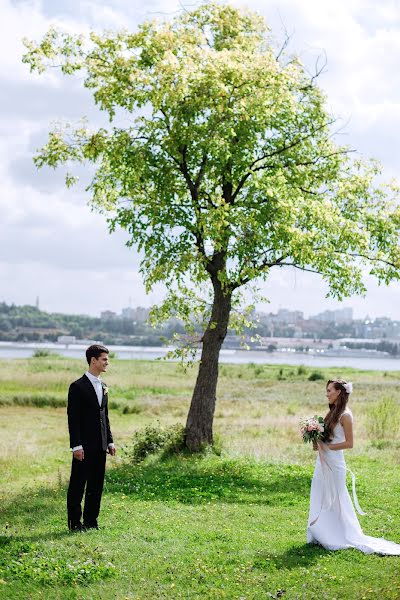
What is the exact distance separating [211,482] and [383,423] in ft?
39.0

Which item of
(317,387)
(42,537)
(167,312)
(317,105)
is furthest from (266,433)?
(317,387)

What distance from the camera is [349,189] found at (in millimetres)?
22359

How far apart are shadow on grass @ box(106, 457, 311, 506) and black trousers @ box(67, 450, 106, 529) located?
3812mm

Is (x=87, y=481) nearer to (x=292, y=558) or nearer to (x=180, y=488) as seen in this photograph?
(x=292, y=558)

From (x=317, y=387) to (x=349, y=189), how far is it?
105ft

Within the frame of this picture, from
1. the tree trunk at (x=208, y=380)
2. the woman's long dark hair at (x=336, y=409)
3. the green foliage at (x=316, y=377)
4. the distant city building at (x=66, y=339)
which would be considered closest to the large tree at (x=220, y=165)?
the tree trunk at (x=208, y=380)

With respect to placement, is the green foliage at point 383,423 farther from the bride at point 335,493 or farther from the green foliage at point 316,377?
the green foliage at point 316,377

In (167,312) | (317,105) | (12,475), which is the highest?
(317,105)

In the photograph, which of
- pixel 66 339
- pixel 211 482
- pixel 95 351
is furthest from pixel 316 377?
pixel 66 339

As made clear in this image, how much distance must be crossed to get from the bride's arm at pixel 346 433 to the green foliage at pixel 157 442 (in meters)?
10.4

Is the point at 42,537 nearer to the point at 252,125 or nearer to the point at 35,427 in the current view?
the point at 252,125

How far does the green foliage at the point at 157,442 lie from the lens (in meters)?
21.2

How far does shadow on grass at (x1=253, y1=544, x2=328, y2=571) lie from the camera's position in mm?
10461

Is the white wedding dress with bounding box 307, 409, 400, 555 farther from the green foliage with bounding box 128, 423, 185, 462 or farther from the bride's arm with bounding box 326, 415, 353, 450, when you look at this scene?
the green foliage with bounding box 128, 423, 185, 462
